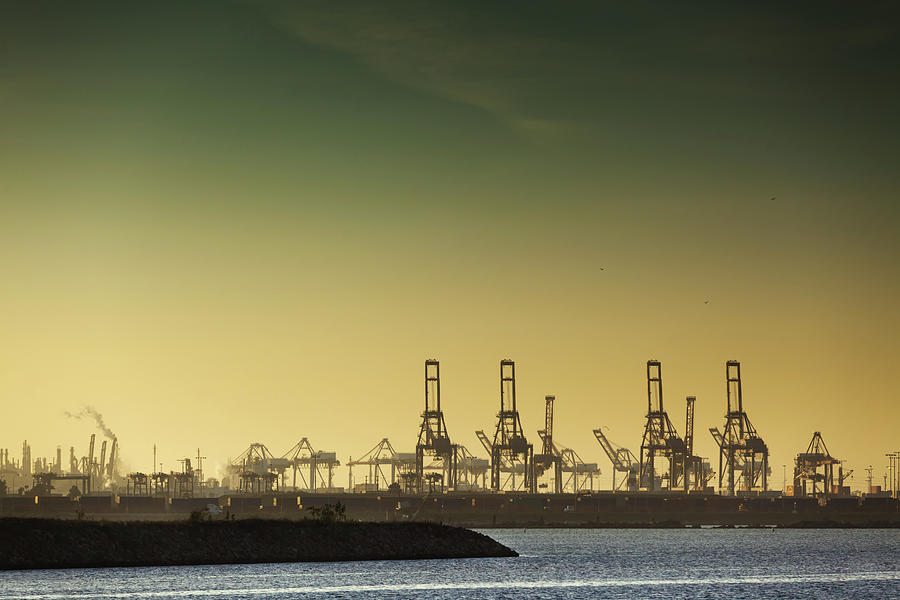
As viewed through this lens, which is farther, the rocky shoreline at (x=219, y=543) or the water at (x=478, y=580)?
the rocky shoreline at (x=219, y=543)

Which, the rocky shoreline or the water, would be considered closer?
the water

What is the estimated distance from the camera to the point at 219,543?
5034 inches

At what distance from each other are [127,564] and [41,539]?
26.3 feet

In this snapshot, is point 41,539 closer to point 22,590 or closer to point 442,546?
point 22,590

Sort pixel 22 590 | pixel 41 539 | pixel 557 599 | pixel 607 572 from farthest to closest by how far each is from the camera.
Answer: pixel 607 572
pixel 41 539
pixel 557 599
pixel 22 590

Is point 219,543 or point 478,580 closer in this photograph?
point 478,580

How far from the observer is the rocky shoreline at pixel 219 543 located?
11631 centimetres

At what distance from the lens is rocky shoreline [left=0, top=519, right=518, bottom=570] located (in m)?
116

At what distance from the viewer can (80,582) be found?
10569 cm

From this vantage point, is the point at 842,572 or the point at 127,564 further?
the point at 842,572

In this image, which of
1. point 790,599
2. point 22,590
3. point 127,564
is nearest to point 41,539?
point 127,564

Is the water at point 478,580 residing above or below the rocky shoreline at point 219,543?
below

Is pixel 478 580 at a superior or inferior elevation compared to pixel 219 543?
inferior

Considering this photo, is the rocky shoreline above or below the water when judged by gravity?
above
